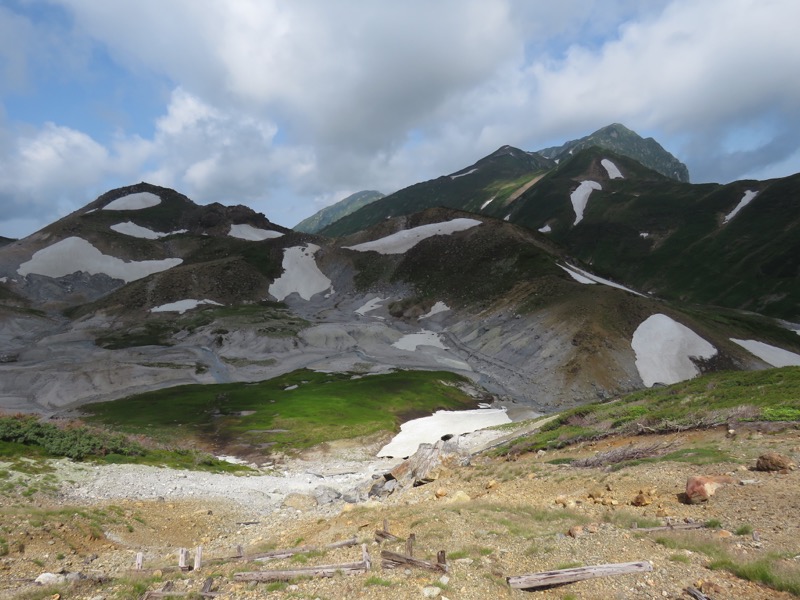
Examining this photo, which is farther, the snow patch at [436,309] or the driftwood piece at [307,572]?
the snow patch at [436,309]

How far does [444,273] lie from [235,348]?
244 ft

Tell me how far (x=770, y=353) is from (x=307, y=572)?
405 feet

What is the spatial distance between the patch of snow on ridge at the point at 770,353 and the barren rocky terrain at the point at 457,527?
97.3 metres

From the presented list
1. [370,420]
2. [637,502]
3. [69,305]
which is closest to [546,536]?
[637,502]

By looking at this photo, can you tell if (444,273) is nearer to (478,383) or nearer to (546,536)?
(478,383)

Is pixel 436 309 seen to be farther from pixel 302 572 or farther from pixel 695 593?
pixel 695 593

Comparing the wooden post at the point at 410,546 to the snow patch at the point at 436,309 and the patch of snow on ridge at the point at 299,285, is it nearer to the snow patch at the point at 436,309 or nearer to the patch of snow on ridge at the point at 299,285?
the snow patch at the point at 436,309

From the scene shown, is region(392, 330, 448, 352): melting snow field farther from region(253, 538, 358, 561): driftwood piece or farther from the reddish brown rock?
region(253, 538, 358, 561): driftwood piece

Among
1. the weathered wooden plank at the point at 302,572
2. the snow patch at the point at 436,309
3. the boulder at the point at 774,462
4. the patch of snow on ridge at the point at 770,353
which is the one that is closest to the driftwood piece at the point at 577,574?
the weathered wooden plank at the point at 302,572

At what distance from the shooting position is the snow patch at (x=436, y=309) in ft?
488

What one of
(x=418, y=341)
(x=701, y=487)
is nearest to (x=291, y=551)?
(x=701, y=487)

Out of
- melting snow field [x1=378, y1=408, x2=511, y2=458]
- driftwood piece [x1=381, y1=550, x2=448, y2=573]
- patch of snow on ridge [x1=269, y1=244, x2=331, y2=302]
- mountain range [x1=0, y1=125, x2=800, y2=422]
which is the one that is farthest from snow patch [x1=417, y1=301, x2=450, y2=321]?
driftwood piece [x1=381, y1=550, x2=448, y2=573]

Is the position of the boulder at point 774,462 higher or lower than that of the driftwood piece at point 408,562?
higher

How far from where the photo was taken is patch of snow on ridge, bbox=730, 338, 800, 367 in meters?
99.8
